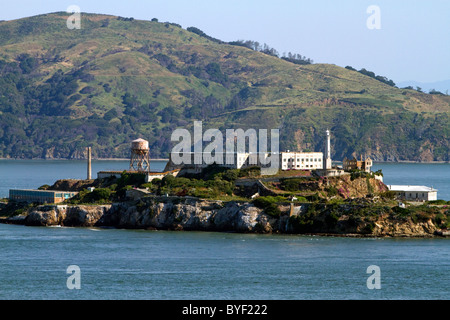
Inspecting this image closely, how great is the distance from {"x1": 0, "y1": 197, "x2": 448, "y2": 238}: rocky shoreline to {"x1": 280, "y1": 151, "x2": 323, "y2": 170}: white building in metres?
15.0

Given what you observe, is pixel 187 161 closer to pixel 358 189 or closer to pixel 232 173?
pixel 232 173

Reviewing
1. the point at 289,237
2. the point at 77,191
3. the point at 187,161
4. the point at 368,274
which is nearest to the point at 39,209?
the point at 77,191

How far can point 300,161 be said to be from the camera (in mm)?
93000

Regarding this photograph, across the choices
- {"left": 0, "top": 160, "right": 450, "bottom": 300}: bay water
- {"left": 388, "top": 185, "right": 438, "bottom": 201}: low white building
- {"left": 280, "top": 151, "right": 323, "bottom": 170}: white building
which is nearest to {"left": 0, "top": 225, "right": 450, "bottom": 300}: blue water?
{"left": 0, "top": 160, "right": 450, "bottom": 300}: bay water

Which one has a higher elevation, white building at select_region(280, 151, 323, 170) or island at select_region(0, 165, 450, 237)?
white building at select_region(280, 151, 323, 170)

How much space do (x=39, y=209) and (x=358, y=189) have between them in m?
30.8

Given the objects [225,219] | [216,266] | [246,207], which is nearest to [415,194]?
[246,207]

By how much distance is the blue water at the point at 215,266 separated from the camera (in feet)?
170

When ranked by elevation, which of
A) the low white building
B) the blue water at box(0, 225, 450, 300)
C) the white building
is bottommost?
the blue water at box(0, 225, 450, 300)

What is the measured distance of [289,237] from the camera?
73.4 m

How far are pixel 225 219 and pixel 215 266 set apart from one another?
18.3 m

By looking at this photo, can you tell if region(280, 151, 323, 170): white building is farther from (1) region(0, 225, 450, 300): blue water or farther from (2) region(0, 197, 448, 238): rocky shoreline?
(1) region(0, 225, 450, 300): blue water

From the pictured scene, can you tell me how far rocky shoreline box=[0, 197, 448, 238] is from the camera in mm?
73625
